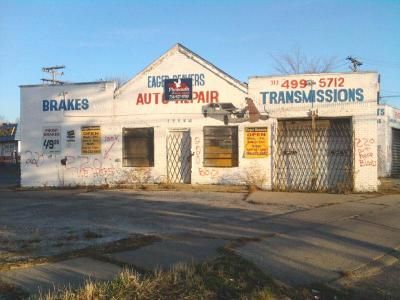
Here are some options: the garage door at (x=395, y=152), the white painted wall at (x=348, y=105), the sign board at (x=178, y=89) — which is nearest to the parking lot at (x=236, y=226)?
the white painted wall at (x=348, y=105)

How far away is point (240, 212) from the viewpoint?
1289 cm

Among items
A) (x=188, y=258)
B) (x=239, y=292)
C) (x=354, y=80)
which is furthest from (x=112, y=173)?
(x=239, y=292)

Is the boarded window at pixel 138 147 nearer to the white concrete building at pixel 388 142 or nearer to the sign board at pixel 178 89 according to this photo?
the sign board at pixel 178 89

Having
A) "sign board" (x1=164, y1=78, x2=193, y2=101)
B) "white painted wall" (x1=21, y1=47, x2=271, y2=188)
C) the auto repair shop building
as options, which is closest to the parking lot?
the auto repair shop building

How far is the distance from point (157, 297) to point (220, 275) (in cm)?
110

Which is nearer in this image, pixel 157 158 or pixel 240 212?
pixel 240 212

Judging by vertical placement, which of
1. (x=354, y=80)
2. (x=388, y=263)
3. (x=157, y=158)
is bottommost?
(x=388, y=263)

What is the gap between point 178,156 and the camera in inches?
791

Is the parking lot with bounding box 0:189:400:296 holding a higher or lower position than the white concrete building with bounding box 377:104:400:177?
lower

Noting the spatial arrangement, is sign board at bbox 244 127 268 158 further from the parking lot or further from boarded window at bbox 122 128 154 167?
boarded window at bbox 122 128 154 167

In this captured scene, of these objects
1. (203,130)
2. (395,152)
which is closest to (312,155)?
(203,130)

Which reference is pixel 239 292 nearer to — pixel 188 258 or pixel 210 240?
pixel 188 258

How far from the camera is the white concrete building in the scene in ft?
95.6

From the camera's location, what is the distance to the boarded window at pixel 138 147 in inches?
799
